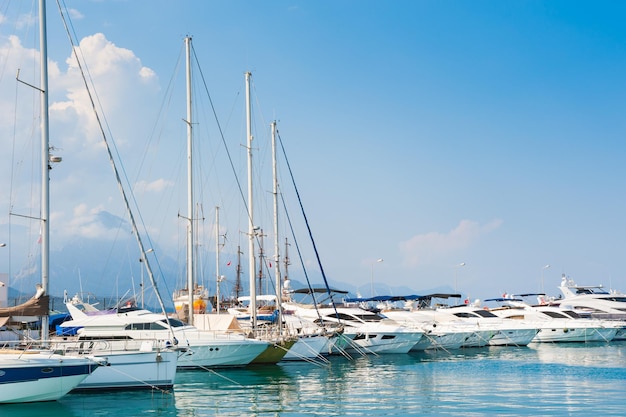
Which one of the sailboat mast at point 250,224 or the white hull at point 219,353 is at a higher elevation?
the sailboat mast at point 250,224

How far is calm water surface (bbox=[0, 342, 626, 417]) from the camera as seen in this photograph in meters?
24.3

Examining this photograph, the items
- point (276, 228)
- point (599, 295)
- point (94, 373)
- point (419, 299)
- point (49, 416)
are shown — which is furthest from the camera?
point (599, 295)

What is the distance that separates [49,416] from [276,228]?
2685 centimetres

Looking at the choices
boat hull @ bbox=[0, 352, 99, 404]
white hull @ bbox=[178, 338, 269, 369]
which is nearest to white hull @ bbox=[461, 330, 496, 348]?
white hull @ bbox=[178, 338, 269, 369]

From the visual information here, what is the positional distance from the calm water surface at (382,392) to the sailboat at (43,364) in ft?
1.85

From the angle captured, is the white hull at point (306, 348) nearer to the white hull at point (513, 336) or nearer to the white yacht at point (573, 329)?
the white hull at point (513, 336)

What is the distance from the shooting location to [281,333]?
39.0 meters

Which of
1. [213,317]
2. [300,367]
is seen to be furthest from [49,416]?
[300,367]

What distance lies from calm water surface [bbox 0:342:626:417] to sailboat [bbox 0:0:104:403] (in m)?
0.56

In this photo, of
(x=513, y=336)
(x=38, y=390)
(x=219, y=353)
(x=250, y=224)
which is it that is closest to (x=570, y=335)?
(x=513, y=336)

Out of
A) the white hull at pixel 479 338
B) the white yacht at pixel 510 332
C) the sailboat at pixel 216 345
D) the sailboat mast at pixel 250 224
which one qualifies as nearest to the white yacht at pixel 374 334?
the white hull at pixel 479 338

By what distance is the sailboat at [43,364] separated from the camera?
23984 mm

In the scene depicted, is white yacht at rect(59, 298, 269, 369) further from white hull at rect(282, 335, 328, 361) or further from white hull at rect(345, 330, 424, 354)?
white hull at rect(345, 330, 424, 354)

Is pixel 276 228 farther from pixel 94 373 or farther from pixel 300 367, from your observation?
pixel 94 373
